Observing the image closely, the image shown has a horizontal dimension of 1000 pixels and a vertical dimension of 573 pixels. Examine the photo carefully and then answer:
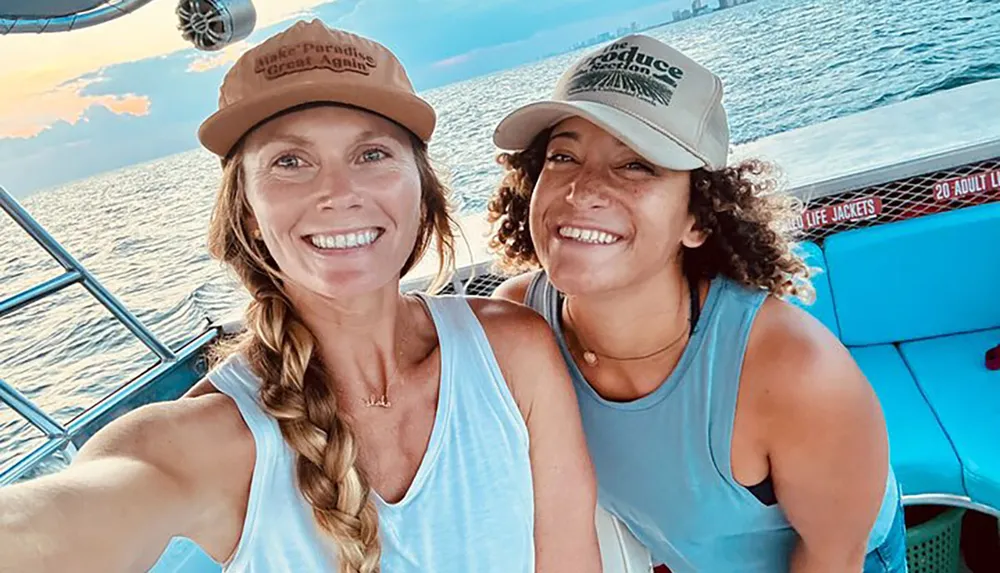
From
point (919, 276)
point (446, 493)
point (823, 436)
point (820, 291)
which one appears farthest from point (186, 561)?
point (919, 276)

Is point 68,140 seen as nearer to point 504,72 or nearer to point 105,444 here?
point 504,72

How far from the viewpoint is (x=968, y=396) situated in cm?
207

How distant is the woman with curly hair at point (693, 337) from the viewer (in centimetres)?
108

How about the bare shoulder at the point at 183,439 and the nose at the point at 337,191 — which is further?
the nose at the point at 337,191

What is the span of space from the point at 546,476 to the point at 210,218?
0.68 metres

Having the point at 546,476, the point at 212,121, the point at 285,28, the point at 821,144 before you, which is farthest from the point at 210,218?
the point at 821,144

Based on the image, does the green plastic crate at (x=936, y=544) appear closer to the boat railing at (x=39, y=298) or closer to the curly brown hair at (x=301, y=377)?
the curly brown hair at (x=301, y=377)

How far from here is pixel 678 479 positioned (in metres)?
1.19

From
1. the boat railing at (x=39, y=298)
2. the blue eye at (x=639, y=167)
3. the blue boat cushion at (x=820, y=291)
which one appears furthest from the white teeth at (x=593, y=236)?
the boat railing at (x=39, y=298)

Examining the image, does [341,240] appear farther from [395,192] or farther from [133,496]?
[133,496]

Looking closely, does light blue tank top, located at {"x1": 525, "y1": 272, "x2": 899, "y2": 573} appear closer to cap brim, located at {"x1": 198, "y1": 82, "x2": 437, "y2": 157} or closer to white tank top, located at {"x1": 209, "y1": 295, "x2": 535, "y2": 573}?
white tank top, located at {"x1": 209, "y1": 295, "x2": 535, "y2": 573}

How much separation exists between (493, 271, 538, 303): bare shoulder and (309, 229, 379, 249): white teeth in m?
0.57

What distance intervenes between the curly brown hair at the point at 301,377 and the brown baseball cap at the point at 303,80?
0.07 meters

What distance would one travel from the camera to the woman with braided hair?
86cm
